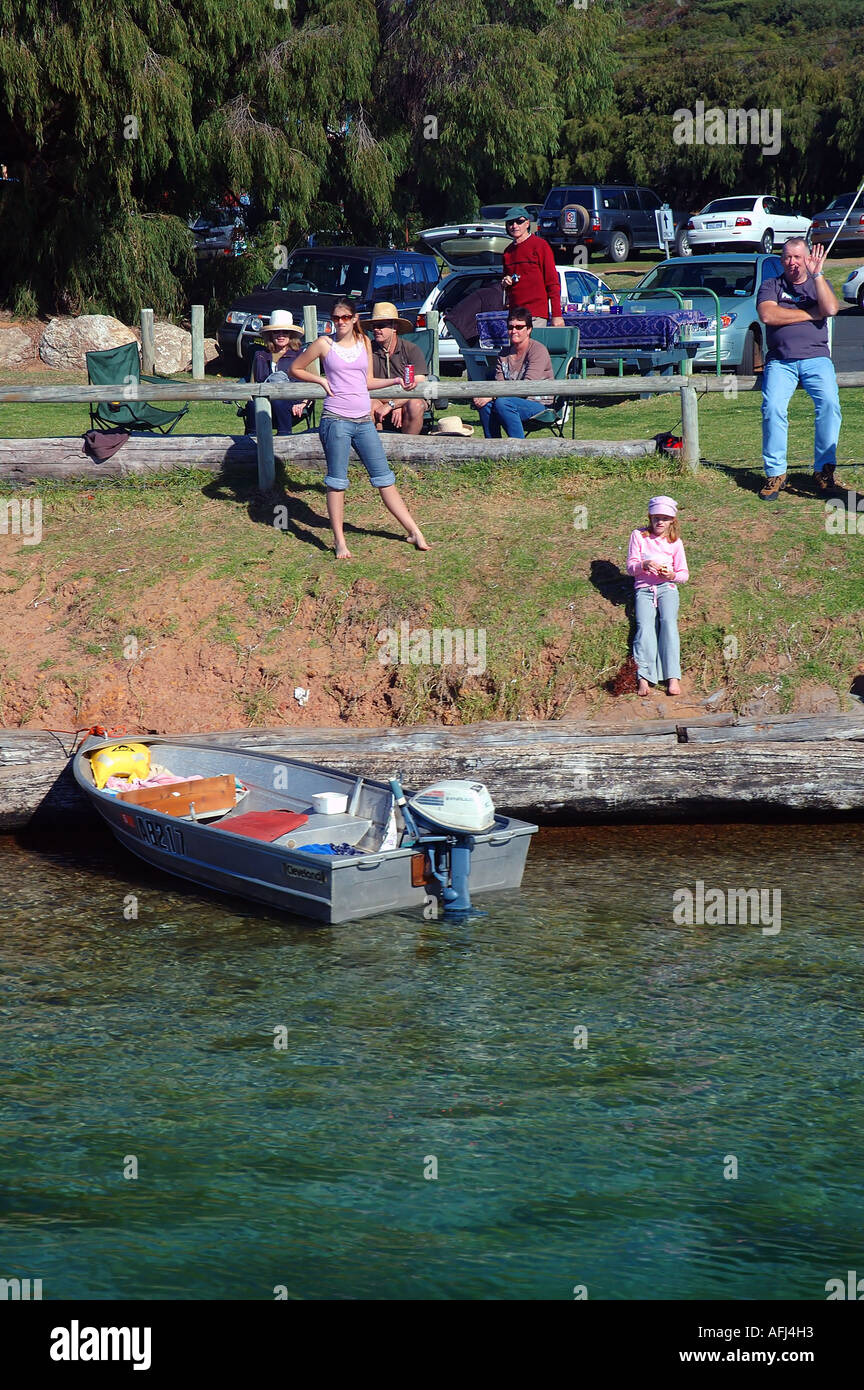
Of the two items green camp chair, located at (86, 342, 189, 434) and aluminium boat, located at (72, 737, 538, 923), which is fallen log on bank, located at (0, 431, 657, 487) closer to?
green camp chair, located at (86, 342, 189, 434)

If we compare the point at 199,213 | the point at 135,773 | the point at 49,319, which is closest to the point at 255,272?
the point at 199,213

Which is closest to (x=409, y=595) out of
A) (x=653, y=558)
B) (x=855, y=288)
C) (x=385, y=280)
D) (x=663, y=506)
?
(x=653, y=558)

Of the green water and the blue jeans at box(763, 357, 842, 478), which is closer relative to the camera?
the green water

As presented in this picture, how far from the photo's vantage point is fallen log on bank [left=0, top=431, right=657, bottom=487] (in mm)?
13234

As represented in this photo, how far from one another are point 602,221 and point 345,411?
29.9 meters

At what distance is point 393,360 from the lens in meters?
13.4

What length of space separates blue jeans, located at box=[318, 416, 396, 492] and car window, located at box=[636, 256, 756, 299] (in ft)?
31.6

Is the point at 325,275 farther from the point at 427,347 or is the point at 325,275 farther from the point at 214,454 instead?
the point at 214,454

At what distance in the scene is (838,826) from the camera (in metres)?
9.86

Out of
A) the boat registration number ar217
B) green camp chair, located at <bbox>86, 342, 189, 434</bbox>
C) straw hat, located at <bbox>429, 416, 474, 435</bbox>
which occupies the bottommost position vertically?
the boat registration number ar217

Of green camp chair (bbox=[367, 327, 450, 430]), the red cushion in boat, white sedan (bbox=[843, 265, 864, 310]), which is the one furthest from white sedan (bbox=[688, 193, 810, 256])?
the red cushion in boat

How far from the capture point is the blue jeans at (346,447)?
37.7 ft

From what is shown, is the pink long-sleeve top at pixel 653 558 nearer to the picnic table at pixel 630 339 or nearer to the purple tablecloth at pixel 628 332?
the picnic table at pixel 630 339

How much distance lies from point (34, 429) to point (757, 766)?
10.6 metres
